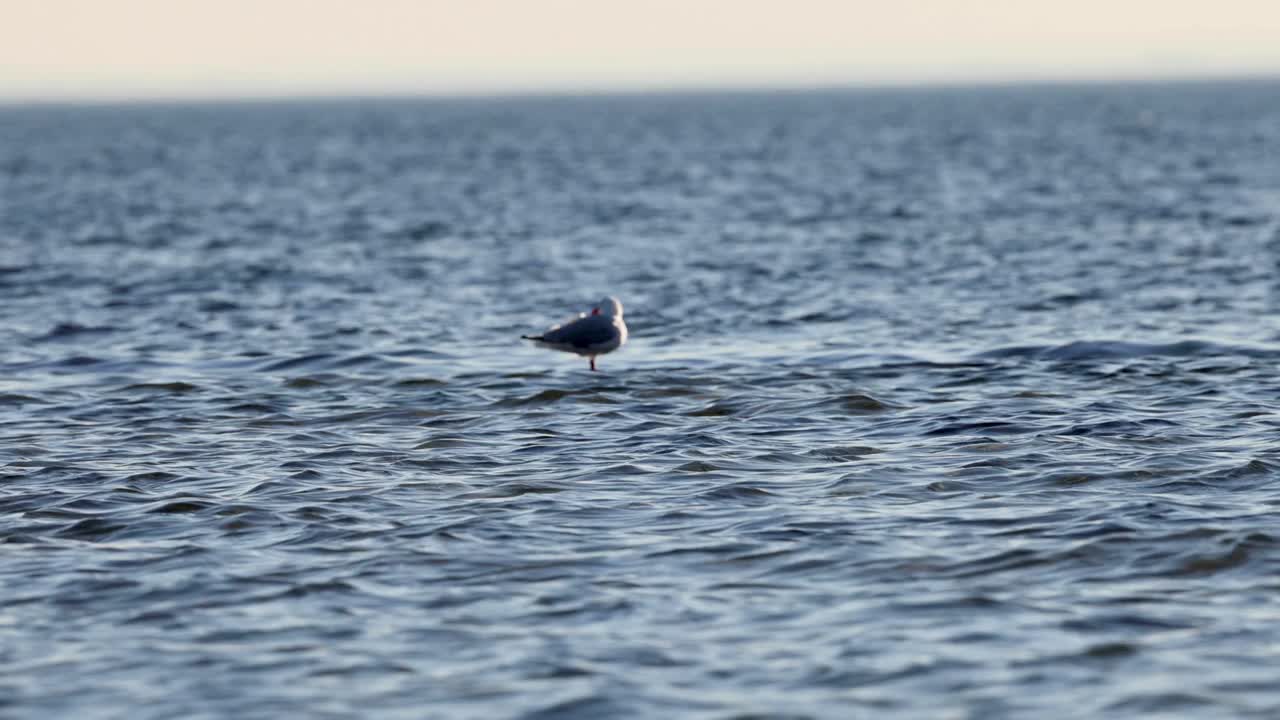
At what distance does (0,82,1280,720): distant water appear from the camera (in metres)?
10.5

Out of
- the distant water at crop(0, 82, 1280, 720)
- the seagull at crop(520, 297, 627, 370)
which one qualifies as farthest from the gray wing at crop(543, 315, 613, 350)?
the distant water at crop(0, 82, 1280, 720)

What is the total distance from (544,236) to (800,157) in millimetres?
45721

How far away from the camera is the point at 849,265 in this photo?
35000 mm

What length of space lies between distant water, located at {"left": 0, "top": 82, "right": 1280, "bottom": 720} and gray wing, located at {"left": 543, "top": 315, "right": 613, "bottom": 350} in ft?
1.88

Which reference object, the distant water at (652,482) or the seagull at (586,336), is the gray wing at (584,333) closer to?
the seagull at (586,336)

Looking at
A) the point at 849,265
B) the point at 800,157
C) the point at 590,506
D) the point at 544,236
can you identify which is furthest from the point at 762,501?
the point at 800,157

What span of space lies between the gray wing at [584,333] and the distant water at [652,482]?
0.57 m

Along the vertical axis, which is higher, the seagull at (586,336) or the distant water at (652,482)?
the seagull at (586,336)

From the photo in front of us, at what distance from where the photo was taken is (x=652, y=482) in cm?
1556

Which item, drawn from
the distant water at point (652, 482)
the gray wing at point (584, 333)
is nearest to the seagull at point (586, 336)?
the gray wing at point (584, 333)

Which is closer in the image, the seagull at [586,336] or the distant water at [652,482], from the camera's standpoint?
the distant water at [652,482]

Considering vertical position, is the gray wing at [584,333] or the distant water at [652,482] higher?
the gray wing at [584,333]

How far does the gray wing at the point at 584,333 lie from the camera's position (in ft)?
68.8

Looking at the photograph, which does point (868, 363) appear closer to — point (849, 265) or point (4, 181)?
point (849, 265)
